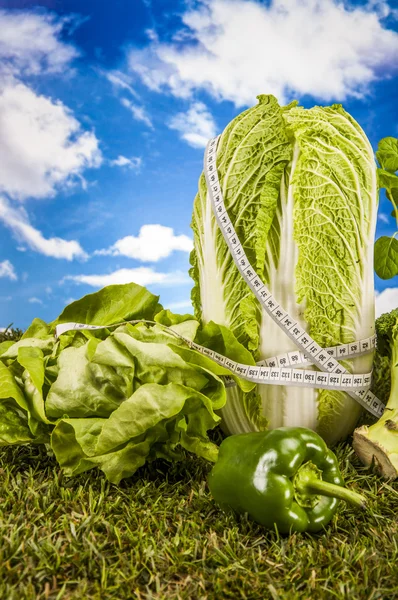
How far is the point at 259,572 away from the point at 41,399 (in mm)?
1320

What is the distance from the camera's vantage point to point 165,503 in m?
2.81

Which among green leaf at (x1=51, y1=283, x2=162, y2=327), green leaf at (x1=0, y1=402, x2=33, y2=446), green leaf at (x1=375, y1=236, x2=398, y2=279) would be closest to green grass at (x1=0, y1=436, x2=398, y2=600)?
green leaf at (x1=0, y1=402, x2=33, y2=446)

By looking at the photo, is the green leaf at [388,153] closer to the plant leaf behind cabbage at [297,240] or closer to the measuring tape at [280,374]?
the plant leaf behind cabbage at [297,240]

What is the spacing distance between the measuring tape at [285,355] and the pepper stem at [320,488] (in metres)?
0.67

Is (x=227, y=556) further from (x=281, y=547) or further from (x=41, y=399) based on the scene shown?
(x=41, y=399)

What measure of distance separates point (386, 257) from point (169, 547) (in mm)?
2004

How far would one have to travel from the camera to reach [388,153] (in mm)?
3473

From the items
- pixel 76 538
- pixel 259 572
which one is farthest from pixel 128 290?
pixel 259 572

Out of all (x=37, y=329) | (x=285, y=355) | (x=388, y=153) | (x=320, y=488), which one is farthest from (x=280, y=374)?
(x=37, y=329)

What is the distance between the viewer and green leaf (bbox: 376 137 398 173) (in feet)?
11.4

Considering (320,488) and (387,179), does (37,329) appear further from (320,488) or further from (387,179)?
(387,179)

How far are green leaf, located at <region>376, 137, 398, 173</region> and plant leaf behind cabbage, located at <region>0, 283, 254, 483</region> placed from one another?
4.26 ft

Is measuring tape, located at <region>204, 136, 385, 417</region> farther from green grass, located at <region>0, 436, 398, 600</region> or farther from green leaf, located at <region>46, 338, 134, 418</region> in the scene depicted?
green leaf, located at <region>46, 338, 134, 418</region>

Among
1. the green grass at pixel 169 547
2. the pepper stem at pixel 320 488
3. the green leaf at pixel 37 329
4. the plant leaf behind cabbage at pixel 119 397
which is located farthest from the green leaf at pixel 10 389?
the pepper stem at pixel 320 488
